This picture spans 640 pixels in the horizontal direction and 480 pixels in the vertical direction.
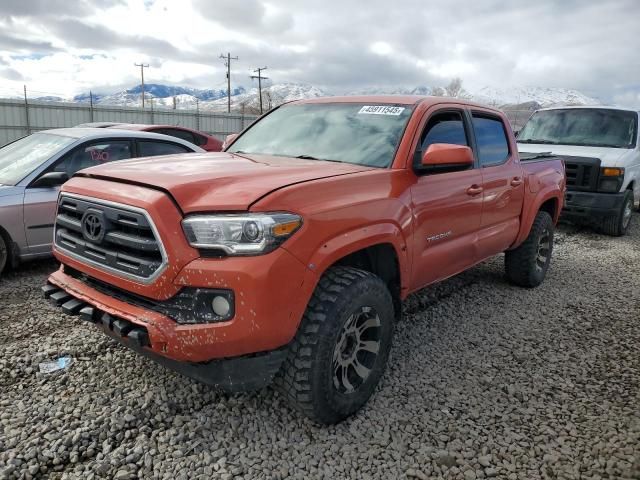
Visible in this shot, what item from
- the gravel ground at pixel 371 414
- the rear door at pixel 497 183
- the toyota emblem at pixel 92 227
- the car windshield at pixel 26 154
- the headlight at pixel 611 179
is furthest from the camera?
the headlight at pixel 611 179

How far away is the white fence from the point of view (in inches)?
854

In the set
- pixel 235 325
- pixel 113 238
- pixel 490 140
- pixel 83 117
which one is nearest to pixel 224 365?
pixel 235 325

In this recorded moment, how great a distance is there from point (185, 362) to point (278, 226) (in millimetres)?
805

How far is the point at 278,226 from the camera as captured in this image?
2.28 m

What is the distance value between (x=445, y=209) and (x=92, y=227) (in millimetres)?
2276

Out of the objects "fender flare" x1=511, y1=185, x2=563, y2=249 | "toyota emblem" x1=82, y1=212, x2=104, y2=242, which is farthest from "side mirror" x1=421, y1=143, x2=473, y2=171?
"toyota emblem" x1=82, y1=212, x2=104, y2=242

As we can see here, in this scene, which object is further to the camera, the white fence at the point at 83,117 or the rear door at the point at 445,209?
the white fence at the point at 83,117

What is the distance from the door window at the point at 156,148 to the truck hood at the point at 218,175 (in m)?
2.68

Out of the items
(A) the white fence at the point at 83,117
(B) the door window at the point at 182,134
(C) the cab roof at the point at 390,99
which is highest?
(A) the white fence at the point at 83,117

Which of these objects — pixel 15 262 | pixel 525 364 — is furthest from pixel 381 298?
pixel 15 262

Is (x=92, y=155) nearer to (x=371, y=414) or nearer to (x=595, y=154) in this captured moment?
(x=371, y=414)

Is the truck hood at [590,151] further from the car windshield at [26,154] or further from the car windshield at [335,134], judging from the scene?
the car windshield at [26,154]

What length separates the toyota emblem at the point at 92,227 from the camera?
256 cm

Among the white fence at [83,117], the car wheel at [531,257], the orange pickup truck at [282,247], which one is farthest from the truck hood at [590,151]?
the white fence at [83,117]
